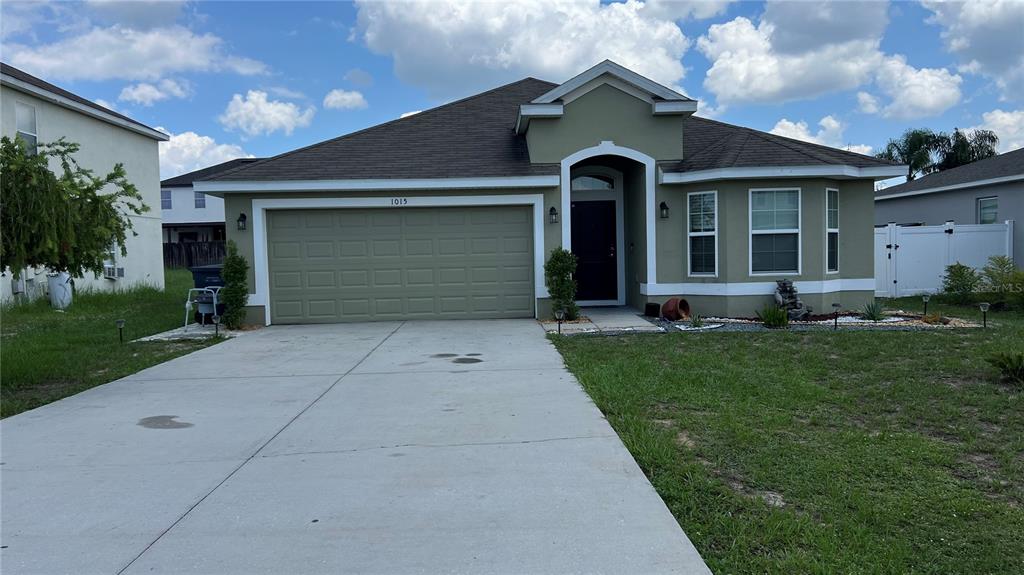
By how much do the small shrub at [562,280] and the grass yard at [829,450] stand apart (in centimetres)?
319

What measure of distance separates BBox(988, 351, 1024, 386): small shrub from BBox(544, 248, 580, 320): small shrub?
6658 mm

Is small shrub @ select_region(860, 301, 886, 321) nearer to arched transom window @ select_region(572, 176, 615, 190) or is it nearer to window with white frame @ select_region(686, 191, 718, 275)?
window with white frame @ select_region(686, 191, 718, 275)

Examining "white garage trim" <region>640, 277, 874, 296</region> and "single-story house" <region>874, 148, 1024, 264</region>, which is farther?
"single-story house" <region>874, 148, 1024, 264</region>

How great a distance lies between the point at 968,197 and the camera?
19828 millimetres

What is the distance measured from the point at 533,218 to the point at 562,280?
1.57 metres

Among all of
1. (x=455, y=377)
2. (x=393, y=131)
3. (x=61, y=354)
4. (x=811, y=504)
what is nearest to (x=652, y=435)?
(x=811, y=504)

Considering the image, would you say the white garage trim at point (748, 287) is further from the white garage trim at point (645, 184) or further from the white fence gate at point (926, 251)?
the white fence gate at point (926, 251)

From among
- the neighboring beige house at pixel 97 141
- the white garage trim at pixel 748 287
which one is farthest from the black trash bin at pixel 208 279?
the white garage trim at pixel 748 287

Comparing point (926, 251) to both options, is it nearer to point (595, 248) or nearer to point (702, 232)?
point (702, 232)

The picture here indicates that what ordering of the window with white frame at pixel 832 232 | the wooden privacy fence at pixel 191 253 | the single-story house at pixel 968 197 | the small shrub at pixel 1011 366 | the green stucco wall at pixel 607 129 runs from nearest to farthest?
the small shrub at pixel 1011 366 → the window with white frame at pixel 832 232 → the green stucco wall at pixel 607 129 → the single-story house at pixel 968 197 → the wooden privacy fence at pixel 191 253

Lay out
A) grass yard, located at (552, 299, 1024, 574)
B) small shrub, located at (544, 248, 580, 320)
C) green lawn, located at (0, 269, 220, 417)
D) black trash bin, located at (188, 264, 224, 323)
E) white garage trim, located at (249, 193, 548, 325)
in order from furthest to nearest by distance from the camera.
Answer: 1. black trash bin, located at (188, 264, 224, 323)
2. white garage trim, located at (249, 193, 548, 325)
3. small shrub, located at (544, 248, 580, 320)
4. green lawn, located at (0, 269, 220, 417)
5. grass yard, located at (552, 299, 1024, 574)

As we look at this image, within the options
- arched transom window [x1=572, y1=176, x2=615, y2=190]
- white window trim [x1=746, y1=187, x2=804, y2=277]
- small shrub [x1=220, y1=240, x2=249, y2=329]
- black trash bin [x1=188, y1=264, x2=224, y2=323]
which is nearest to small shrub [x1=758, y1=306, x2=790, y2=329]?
white window trim [x1=746, y1=187, x2=804, y2=277]

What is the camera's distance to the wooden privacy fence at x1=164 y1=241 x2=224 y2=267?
3934 cm

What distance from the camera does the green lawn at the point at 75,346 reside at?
8336 mm
